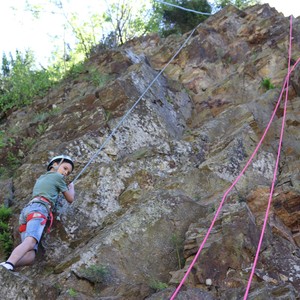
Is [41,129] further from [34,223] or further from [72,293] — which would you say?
[72,293]

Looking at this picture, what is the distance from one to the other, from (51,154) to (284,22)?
796cm

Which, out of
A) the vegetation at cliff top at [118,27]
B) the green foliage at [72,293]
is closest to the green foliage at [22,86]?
the vegetation at cliff top at [118,27]

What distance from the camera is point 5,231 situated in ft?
23.5

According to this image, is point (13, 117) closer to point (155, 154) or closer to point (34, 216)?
point (155, 154)

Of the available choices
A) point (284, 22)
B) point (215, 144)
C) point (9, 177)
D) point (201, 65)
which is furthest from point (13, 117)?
point (284, 22)

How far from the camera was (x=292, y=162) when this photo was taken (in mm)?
7969

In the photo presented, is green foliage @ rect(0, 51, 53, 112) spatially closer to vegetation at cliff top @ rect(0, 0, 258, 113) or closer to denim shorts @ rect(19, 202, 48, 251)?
vegetation at cliff top @ rect(0, 0, 258, 113)

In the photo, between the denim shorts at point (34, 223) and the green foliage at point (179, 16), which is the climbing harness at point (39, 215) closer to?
the denim shorts at point (34, 223)

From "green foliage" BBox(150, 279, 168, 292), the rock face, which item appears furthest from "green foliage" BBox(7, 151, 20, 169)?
"green foliage" BBox(150, 279, 168, 292)

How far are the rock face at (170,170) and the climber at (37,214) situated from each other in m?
0.40

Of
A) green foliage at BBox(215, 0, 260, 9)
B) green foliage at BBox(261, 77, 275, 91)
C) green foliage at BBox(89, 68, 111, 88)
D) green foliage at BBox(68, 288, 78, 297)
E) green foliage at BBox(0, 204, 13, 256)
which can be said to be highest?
green foliage at BBox(215, 0, 260, 9)

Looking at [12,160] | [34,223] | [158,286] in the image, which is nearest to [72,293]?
[158,286]

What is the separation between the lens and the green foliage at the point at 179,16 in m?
17.4

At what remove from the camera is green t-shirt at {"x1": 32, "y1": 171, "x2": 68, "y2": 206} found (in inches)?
256
